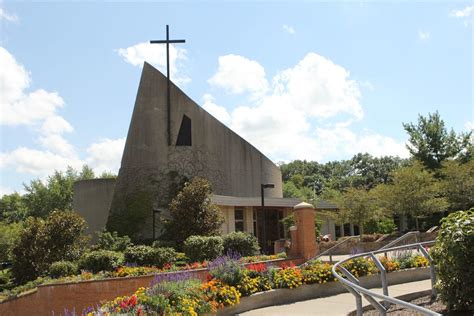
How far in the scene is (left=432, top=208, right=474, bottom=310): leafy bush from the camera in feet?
22.7

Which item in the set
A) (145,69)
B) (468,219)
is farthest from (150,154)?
(468,219)

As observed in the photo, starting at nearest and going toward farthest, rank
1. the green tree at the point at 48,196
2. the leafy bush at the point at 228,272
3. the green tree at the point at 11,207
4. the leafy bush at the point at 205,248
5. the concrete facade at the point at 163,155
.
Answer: the leafy bush at the point at 228,272, the leafy bush at the point at 205,248, the concrete facade at the point at 163,155, the green tree at the point at 48,196, the green tree at the point at 11,207

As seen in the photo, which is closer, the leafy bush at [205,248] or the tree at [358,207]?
the leafy bush at [205,248]

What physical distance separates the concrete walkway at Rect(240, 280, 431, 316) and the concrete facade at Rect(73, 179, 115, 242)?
88.8ft

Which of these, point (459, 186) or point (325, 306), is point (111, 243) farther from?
point (459, 186)

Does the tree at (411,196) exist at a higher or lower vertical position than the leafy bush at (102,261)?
higher

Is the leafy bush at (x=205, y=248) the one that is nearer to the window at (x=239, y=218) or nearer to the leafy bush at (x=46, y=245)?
the leafy bush at (x=46, y=245)

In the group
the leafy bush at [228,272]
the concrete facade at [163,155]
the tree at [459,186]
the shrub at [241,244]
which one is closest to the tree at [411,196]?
the tree at [459,186]

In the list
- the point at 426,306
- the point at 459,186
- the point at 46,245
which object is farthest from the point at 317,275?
the point at 459,186

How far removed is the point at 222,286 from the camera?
9711 millimetres

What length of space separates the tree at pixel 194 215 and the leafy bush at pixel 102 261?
5280mm

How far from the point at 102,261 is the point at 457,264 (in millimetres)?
14055

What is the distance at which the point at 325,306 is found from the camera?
9992 millimetres

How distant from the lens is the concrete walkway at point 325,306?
9.37m
